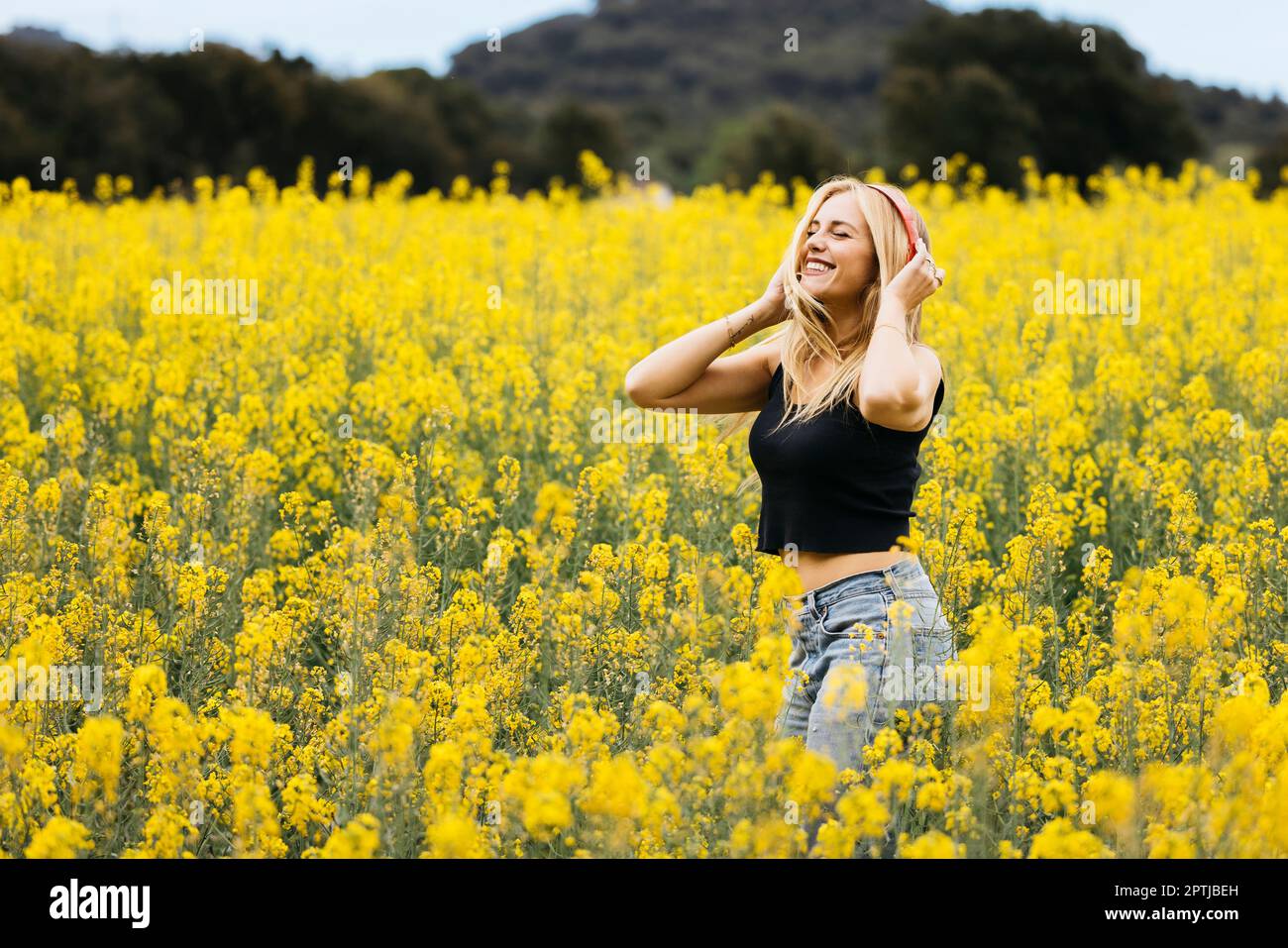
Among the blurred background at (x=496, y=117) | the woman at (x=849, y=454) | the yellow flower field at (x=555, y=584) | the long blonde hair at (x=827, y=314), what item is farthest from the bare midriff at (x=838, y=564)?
the blurred background at (x=496, y=117)

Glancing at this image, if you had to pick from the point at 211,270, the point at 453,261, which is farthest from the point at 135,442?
the point at 453,261

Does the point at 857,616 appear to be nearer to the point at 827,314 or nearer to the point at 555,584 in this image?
the point at 827,314

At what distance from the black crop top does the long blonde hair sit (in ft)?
0.21

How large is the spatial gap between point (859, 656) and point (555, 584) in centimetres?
167

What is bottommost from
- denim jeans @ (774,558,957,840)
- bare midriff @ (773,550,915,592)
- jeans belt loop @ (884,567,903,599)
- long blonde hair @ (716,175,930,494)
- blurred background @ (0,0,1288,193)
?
denim jeans @ (774,558,957,840)

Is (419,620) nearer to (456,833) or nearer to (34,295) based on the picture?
(456,833)

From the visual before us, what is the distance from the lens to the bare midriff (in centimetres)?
333

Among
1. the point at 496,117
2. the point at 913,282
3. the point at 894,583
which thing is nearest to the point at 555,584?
the point at 894,583

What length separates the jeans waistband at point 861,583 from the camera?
3297 mm

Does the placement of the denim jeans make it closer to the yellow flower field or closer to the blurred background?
the yellow flower field

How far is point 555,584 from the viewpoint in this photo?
183 inches

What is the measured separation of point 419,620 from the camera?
419 cm

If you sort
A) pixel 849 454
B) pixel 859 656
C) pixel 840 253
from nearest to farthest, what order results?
pixel 859 656 → pixel 849 454 → pixel 840 253

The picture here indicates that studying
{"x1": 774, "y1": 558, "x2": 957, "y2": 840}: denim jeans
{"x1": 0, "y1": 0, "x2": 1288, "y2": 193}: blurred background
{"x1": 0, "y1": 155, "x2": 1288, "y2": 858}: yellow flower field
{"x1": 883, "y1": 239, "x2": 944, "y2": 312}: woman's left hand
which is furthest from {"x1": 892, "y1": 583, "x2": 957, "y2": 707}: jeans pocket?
{"x1": 0, "y1": 0, "x2": 1288, "y2": 193}: blurred background
